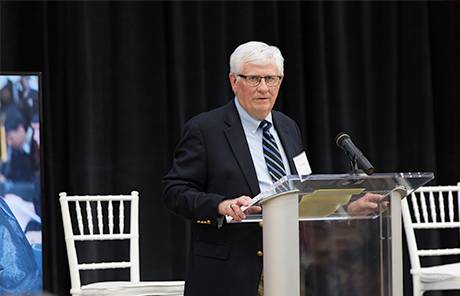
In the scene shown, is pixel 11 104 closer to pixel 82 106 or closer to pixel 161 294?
pixel 82 106

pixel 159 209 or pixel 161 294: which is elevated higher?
pixel 159 209

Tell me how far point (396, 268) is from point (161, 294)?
4.70 ft

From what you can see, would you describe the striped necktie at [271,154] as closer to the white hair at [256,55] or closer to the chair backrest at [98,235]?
the white hair at [256,55]

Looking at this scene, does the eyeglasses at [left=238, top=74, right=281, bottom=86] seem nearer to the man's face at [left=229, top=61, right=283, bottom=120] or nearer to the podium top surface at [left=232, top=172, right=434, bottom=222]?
the man's face at [left=229, top=61, right=283, bottom=120]

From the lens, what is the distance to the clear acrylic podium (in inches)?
47.1

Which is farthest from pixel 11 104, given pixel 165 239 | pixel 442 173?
pixel 442 173

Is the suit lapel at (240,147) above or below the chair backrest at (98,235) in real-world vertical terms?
above

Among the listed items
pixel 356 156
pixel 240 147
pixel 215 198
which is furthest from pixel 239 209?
pixel 240 147

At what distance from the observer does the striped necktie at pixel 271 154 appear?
1698mm

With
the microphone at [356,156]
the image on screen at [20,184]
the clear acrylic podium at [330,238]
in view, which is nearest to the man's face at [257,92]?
the microphone at [356,156]

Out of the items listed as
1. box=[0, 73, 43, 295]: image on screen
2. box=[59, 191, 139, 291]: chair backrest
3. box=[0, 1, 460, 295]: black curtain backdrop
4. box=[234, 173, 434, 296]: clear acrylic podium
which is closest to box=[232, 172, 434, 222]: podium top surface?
box=[234, 173, 434, 296]: clear acrylic podium

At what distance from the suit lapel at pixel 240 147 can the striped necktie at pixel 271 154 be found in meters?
0.06

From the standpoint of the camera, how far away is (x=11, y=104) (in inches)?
111

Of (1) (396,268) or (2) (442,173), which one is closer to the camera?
(1) (396,268)
